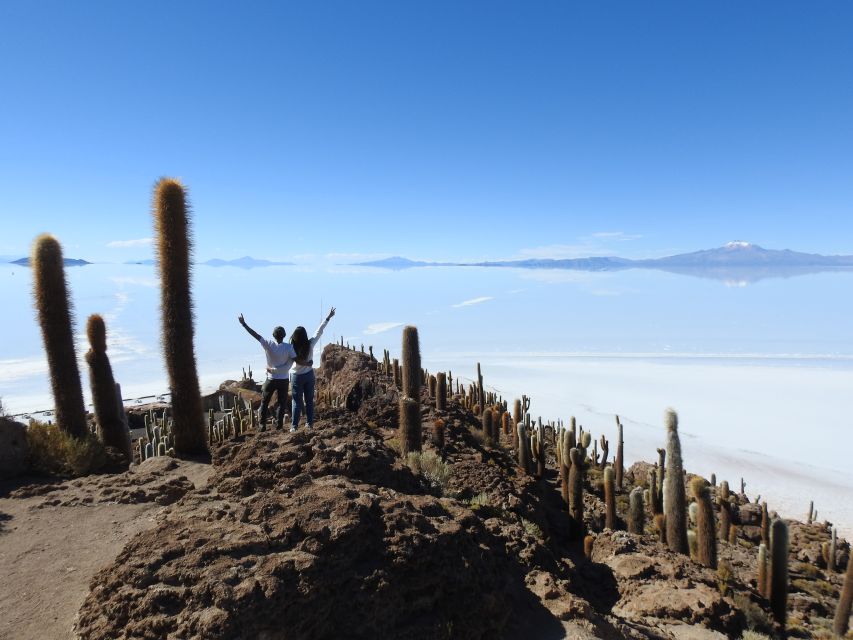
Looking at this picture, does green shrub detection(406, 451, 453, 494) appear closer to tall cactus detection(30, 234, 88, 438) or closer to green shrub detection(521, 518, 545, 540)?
green shrub detection(521, 518, 545, 540)

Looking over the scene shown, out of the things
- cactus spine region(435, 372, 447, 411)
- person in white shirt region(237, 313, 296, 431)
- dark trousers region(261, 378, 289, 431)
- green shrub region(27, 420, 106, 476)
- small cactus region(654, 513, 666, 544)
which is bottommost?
small cactus region(654, 513, 666, 544)

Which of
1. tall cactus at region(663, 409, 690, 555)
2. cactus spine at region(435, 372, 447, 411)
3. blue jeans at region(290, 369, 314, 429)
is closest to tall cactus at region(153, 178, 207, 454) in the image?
blue jeans at region(290, 369, 314, 429)

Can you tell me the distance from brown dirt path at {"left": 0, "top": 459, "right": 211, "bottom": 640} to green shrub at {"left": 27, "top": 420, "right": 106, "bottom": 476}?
3.31 ft

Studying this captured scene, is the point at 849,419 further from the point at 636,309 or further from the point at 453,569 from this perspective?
the point at 636,309

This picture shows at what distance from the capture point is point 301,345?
7078mm

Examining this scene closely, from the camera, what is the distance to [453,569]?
3535 mm

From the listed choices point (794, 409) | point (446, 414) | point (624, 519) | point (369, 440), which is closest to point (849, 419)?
point (794, 409)

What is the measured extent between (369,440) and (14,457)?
4720 millimetres

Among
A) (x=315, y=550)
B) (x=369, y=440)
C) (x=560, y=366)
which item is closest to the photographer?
(x=315, y=550)

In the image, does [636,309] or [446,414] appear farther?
[636,309]

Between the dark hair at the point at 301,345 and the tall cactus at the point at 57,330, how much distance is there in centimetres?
383

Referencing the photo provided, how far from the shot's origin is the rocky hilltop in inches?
113

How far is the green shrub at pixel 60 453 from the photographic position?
6.99 m

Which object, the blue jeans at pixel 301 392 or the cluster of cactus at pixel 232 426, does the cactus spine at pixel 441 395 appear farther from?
the blue jeans at pixel 301 392
